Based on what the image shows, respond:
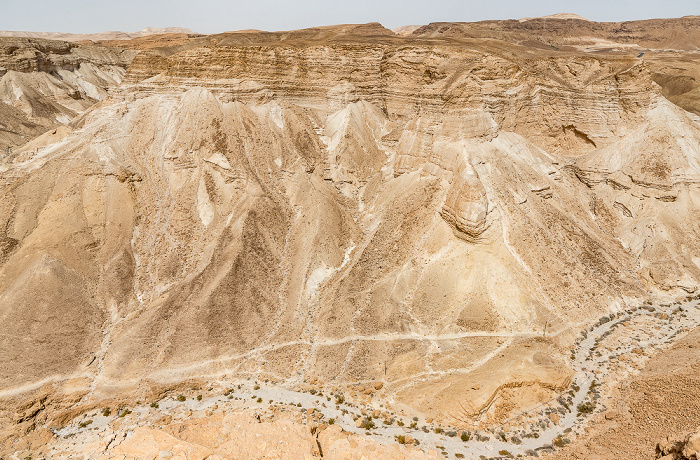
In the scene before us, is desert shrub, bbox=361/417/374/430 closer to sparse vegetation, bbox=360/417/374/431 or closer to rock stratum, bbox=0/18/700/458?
sparse vegetation, bbox=360/417/374/431

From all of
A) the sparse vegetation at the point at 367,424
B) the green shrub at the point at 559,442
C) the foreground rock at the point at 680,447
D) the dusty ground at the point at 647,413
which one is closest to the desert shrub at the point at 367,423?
the sparse vegetation at the point at 367,424

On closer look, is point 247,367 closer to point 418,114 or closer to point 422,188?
point 422,188

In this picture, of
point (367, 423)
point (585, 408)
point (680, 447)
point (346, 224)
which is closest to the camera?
point (680, 447)

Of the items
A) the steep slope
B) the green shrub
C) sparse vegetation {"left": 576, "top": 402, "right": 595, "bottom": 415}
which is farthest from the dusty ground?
the steep slope

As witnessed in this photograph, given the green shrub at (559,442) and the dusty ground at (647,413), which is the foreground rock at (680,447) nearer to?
the dusty ground at (647,413)

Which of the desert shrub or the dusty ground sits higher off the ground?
the dusty ground

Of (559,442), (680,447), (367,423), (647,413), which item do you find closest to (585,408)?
(647,413)

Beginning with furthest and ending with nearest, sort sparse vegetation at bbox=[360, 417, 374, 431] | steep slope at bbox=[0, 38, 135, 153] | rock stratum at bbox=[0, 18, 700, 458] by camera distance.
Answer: steep slope at bbox=[0, 38, 135, 153] → rock stratum at bbox=[0, 18, 700, 458] → sparse vegetation at bbox=[360, 417, 374, 431]

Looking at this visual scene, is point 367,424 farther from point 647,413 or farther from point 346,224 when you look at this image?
point 346,224

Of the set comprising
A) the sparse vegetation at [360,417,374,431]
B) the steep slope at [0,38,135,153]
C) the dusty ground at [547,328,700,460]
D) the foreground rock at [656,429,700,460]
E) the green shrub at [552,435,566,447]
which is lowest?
the sparse vegetation at [360,417,374,431]
